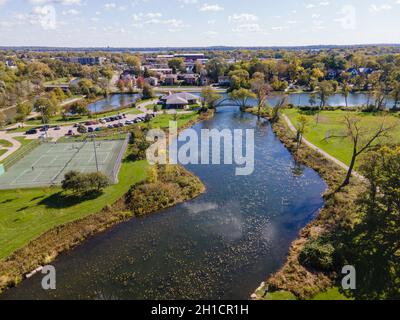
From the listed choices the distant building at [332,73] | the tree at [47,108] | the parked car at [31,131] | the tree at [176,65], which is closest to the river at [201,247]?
the parked car at [31,131]

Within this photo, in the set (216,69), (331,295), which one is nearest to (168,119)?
(331,295)

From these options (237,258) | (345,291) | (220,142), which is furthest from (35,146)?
(345,291)

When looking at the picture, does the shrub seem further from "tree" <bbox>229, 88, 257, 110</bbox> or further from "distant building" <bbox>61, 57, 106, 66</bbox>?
"distant building" <bbox>61, 57, 106, 66</bbox>

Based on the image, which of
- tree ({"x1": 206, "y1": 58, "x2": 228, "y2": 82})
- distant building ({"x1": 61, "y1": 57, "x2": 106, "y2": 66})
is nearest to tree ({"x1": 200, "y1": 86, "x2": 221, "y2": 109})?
tree ({"x1": 206, "y1": 58, "x2": 228, "y2": 82})

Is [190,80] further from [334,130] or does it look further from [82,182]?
[82,182]

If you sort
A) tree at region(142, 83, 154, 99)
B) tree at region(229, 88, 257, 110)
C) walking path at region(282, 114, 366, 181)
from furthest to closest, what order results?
tree at region(142, 83, 154, 99)
tree at region(229, 88, 257, 110)
walking path at region(282, 114, 366, 181)

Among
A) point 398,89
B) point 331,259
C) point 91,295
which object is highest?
point 398,89

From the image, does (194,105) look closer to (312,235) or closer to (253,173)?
(253,173)
